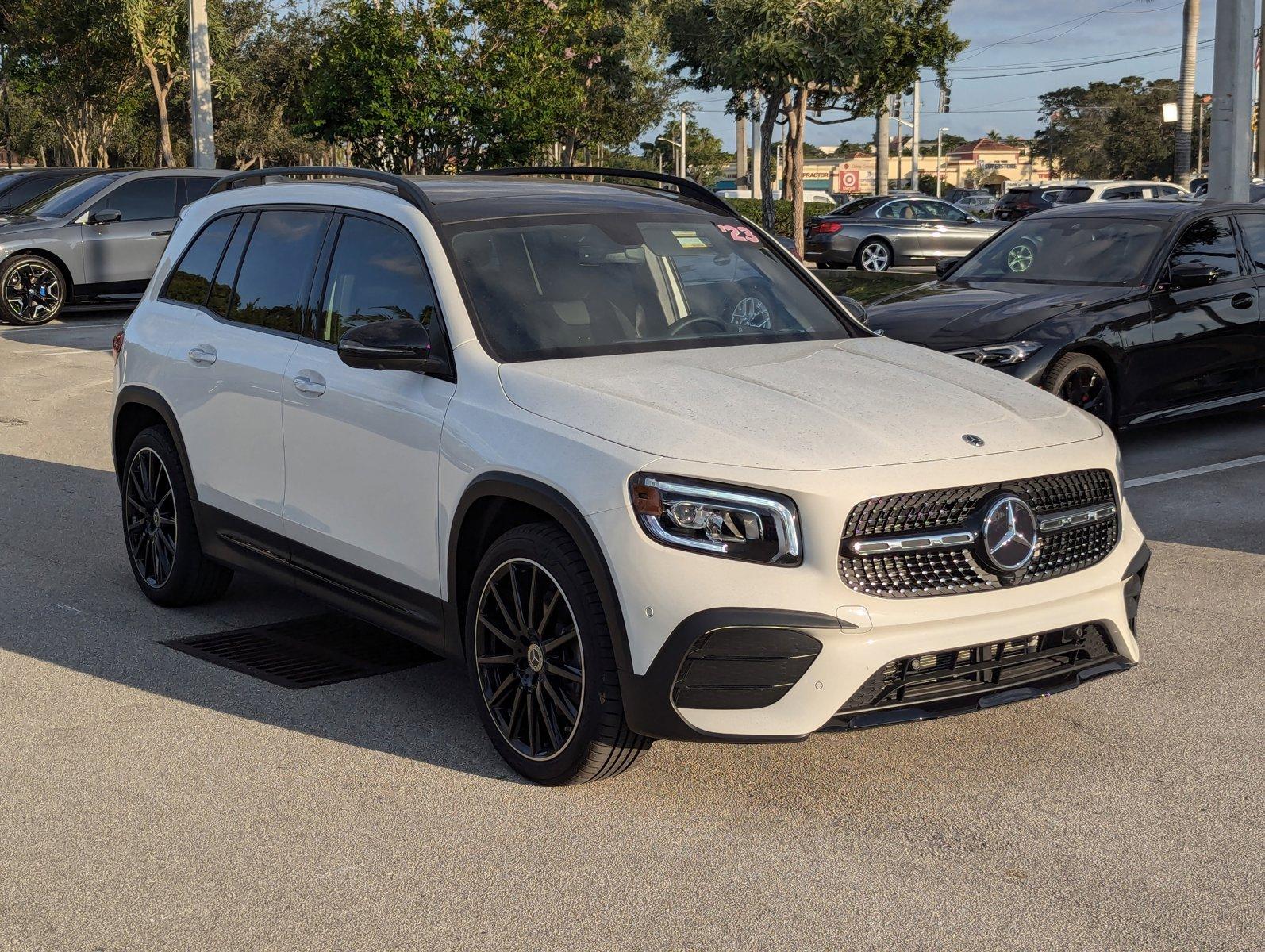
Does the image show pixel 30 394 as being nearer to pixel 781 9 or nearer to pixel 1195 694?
pixel 1195 694

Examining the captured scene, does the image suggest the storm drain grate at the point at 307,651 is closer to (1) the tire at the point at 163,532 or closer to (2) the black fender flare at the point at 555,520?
(1) the tire at the point at 163,532

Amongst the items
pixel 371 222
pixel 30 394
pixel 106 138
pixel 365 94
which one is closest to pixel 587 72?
pixel 106 138

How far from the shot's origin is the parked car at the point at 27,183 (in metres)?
21.9

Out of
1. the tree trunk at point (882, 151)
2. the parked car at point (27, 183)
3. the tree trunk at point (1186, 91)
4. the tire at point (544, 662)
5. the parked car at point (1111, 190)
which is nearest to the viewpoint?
the tire at point (544, 662)

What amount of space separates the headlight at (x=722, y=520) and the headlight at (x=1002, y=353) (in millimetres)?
5430

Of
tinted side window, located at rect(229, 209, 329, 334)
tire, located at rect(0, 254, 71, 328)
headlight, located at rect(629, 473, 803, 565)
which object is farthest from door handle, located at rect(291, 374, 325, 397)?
tire, located at rect(0, 254, 71, 328)

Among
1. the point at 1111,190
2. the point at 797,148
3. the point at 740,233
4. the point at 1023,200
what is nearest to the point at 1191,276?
the point at 740,233

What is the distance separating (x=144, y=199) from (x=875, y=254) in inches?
532

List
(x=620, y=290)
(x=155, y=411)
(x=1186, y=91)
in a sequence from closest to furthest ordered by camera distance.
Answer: (x=620, y=290) < (x=155, y=411) < (x=1186, y=91)

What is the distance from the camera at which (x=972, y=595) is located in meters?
4.05

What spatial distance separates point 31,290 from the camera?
1816 cm

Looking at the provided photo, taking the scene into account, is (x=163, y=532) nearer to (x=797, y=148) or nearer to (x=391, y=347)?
(x=391, y=347)

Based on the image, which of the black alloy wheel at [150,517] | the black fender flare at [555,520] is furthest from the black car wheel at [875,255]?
the black fender flare at [555,520]

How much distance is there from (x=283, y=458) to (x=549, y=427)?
61.5 inches
